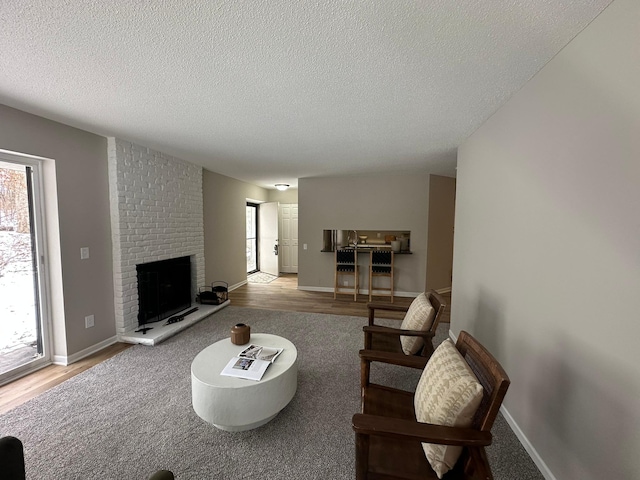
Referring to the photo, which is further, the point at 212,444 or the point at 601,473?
the point at 212,444

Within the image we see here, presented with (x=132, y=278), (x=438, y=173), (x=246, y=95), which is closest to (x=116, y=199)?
(x=132, y=278)

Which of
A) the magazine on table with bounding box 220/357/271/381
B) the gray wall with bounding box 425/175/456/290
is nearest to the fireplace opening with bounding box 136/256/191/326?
the magazine on table with bounding box 220/357/271/381

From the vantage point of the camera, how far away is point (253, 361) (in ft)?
6.72

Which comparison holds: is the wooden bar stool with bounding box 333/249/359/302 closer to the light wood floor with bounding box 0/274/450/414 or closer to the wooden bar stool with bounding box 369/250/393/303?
the light wood floor with bounding box 0/274/450/414

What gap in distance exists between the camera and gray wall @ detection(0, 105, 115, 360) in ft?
8.48

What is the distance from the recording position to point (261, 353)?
2162 mm

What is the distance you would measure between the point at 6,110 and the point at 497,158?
4.19 m

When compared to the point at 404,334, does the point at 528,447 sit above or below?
below

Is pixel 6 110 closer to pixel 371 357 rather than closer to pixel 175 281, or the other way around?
pixel 175 281

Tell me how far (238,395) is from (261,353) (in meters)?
0.43

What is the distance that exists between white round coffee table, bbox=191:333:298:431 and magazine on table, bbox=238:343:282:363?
102 mm

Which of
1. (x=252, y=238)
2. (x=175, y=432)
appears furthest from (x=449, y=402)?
(x=252, y=238)

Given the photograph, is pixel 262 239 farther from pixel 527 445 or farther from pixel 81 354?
pixel 527 445

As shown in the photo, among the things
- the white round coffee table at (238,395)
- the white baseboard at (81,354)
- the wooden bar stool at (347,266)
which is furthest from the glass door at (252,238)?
the white round coffee table at (238,395)
